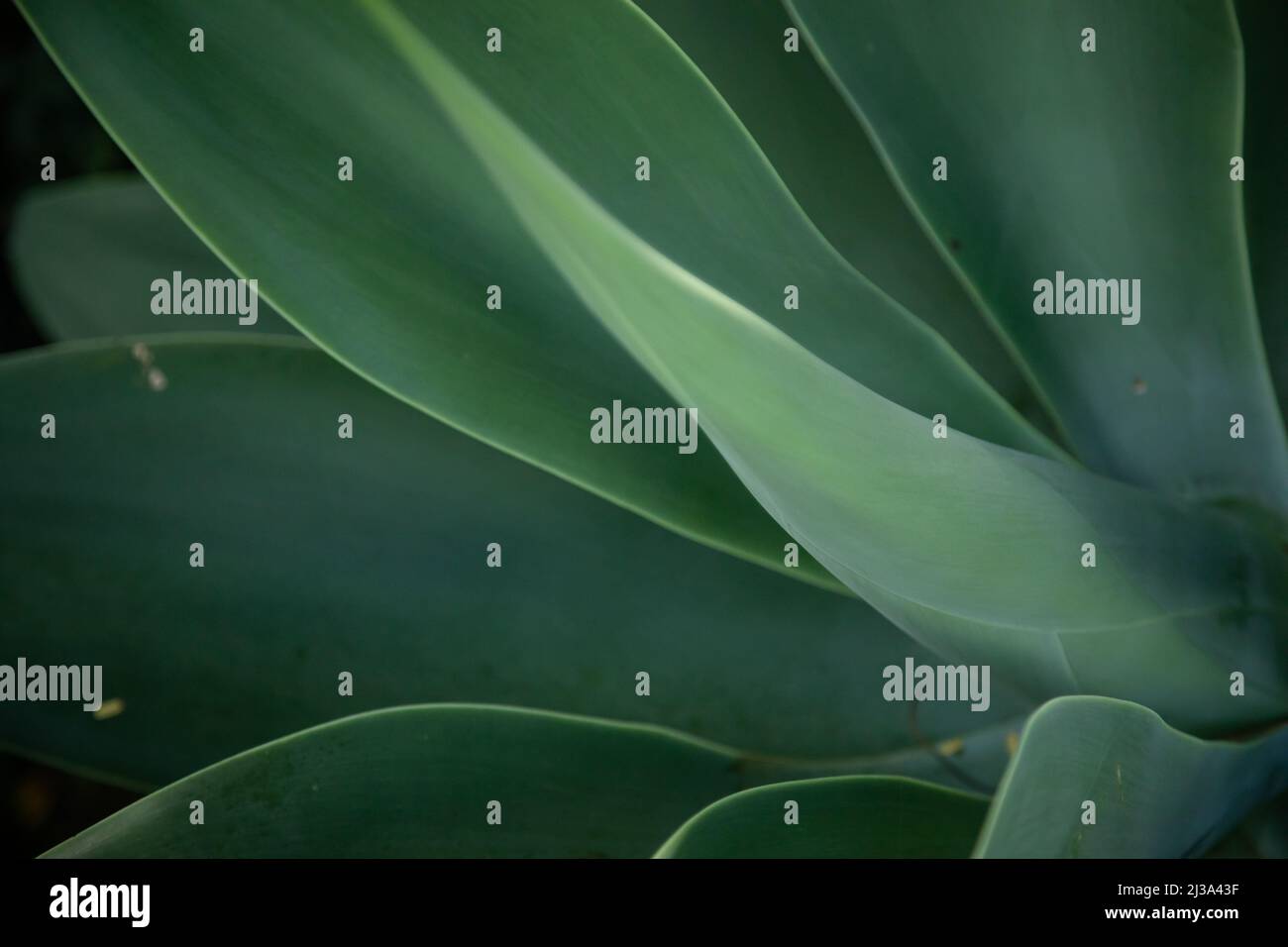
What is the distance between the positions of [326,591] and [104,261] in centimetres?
39

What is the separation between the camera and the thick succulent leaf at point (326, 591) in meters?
0.67

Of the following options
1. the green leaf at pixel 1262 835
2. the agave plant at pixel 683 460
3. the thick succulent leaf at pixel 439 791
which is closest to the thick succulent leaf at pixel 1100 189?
the agave plant at pixel 683 460

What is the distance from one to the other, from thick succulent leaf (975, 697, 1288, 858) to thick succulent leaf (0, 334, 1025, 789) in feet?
0.48

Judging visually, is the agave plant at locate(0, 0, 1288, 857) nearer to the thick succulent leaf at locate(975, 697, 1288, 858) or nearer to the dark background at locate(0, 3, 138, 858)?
the thick succulent leaf at locate(975, 697, 1288, 858)

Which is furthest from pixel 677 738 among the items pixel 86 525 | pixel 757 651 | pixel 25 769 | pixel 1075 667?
pixel 25 769

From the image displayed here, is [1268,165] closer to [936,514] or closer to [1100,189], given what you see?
[1100,189]

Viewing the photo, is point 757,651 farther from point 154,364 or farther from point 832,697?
point 154,364

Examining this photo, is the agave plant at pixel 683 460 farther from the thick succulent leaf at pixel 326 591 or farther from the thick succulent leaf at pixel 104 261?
the thick succulent leaf at pixel 104 261

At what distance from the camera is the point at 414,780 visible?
0.58m

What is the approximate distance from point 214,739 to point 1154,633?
0.55m

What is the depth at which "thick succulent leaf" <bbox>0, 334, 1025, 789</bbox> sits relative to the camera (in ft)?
2.21

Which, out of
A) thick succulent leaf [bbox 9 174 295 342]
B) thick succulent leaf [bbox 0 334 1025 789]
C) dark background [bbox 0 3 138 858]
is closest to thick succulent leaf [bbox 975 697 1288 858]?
Result: thick succulent leaf [bbox 0 334 1025 789]

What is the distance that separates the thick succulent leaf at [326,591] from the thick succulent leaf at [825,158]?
0.67 ft

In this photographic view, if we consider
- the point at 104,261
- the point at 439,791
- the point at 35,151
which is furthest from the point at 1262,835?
the point at 35,151
